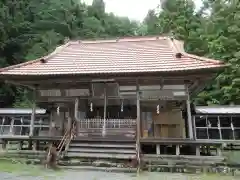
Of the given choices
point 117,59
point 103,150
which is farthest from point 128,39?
point 103,150

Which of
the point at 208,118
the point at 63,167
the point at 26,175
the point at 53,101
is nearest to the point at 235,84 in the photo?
the point at 208,118

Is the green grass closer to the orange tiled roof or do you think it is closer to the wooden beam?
the wooden beam

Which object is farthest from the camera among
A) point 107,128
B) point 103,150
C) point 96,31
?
point 96,31

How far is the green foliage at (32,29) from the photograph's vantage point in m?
37.5

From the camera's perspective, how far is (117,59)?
1541 centimetres

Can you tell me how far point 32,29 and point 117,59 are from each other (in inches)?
1201

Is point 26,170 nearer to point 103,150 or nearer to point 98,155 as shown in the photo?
point 98,155

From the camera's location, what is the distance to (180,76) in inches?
512

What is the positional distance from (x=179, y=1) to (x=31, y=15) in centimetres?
2258

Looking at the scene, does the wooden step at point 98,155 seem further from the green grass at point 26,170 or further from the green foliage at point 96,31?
the green foliage at point 96,31

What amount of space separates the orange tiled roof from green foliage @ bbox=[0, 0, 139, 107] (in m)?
19.4

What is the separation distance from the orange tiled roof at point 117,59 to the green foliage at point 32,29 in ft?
63.5

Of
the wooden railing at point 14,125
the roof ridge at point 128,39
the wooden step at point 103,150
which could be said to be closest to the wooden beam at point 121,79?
the wooden step at point 103,150

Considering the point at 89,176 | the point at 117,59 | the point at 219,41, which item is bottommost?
the point at 89,176
